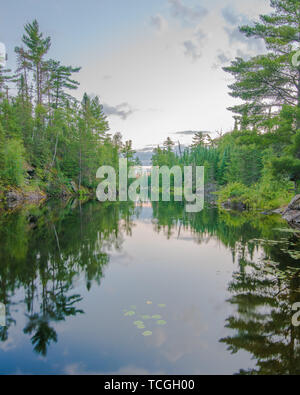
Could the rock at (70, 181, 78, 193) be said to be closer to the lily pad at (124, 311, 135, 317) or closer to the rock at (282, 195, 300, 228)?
the rock at (282, 195, 300, 228)

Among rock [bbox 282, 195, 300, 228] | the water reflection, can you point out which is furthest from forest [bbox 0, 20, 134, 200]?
rock [bbox 282, 195, 300, 228]

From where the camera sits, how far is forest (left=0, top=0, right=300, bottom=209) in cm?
1416

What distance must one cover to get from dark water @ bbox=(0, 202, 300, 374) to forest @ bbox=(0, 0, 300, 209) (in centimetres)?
902

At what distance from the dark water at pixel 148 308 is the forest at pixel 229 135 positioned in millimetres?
9023

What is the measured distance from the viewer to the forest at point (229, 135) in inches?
558

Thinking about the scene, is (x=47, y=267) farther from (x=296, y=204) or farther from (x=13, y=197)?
(x=13, y=197)

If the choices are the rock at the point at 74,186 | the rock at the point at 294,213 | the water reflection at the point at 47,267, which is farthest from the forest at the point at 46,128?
the rock at the point at 294,213

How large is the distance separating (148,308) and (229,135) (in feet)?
117

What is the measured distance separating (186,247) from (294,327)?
5.31 m

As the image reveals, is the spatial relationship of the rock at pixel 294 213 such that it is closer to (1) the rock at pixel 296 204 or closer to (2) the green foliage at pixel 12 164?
(1) the rock at pixel 296 204

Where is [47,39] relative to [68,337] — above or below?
above
